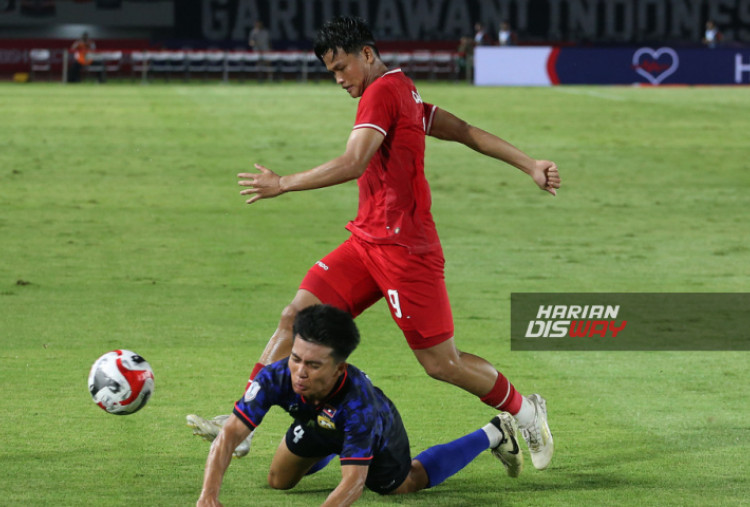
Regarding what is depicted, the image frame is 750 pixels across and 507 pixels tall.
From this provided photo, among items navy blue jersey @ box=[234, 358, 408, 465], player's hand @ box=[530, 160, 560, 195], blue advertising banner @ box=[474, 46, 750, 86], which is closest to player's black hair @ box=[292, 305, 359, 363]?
navy blue jersey @ box=[234, 358, 408, 465]

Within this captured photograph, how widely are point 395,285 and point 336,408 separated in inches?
45.8

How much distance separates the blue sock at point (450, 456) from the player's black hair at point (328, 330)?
1209 mm

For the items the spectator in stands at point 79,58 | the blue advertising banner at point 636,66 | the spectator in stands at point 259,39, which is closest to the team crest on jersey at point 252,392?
the blue advertising banner at point 636,66

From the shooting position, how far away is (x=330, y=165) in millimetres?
6270

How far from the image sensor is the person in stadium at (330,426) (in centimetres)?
543

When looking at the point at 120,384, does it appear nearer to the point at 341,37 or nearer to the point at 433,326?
the point at 433,326

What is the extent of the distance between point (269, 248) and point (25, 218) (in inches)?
153

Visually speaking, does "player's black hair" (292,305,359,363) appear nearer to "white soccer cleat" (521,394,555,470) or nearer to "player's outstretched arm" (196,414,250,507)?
→ "player's outstretched arm" (196,414,250,507)

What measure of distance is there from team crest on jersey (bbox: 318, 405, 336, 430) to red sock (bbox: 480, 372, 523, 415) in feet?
4.35

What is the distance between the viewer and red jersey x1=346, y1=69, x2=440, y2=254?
6.66 m

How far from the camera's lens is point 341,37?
6.54m

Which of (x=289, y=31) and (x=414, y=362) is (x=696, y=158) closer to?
(x=414, y=362)

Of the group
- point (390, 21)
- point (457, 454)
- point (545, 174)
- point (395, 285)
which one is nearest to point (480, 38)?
point (390, 21)

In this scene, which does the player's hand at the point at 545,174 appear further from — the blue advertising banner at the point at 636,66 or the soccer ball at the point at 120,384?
the blue advertising banner at the point at 636,66
